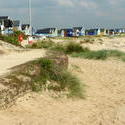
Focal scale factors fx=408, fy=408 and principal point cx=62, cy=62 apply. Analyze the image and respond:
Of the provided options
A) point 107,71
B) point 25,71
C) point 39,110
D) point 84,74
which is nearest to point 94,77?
point 84,74

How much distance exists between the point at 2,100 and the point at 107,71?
805 cm

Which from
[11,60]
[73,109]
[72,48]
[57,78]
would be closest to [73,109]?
[73,109]

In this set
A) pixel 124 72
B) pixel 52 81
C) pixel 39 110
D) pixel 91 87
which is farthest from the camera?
pixel 124 72

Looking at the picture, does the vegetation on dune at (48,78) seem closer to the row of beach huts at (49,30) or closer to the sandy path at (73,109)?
the sandy path at (73,109)

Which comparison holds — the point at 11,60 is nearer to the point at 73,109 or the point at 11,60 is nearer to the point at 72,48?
the point at 73,109

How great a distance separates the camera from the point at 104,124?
7379 millimetres

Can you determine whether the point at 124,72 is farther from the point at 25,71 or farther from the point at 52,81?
the point at 25,71

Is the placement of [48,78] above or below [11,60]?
below

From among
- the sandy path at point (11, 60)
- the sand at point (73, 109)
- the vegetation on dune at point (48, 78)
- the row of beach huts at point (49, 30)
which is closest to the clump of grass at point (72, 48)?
the sandy path at point (11, 60)

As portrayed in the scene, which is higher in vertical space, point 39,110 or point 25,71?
point 25,71

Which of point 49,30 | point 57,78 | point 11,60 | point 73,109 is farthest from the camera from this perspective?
point 49,30

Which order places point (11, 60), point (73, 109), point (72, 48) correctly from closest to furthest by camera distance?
point (73, 109) < point (11, 60) < point (72, 48)

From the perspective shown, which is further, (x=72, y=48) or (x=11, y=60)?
(x=72, y=48)

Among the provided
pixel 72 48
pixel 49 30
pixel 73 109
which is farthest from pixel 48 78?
pixel 49 30
